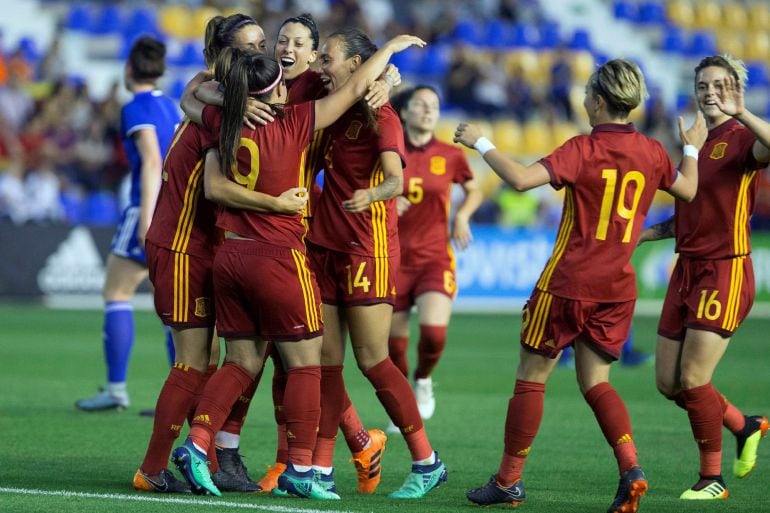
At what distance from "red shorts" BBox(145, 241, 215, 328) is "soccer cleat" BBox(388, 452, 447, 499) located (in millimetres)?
1213

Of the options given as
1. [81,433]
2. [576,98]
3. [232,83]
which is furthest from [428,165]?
[576,98]

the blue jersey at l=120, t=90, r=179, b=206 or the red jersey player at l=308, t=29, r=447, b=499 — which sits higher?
the blue jersey at l=120, t=90, r=179, b=206

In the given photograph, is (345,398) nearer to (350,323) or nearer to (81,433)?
(350,323)

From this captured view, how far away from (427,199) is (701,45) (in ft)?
64.3

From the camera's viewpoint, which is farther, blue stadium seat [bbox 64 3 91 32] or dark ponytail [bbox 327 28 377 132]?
blue stadium seat [bbox 64 3 91 32]

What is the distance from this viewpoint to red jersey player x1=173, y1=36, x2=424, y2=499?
5816 mm

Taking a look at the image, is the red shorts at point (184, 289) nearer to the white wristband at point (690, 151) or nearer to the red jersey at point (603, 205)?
the red jersey at point (603, 205)

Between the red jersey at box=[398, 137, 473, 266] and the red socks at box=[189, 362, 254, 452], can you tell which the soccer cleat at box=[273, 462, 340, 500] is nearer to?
the red socks at box=[189, 362, 254, 452]

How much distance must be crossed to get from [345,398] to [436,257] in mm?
2952

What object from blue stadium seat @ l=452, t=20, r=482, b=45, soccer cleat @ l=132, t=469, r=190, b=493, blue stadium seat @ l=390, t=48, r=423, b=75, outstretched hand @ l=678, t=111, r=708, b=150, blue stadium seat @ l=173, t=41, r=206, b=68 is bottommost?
soccer cleat @ l=132, t=469, r=190, b=493

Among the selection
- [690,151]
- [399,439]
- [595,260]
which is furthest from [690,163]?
[399,439]

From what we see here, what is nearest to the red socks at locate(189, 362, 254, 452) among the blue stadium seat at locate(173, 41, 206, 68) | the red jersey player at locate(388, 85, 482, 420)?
the red jersey player at locate(388, 85, 482, 420)

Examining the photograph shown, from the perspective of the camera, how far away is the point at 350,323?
6.39m

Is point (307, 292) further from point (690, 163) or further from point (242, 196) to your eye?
point (690, 163)
